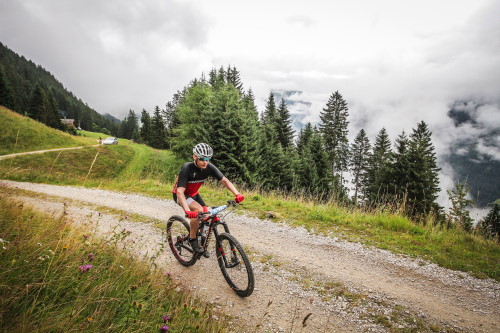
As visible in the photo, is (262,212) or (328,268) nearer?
(328,268)

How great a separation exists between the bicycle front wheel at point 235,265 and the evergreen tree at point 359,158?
59.0 meters

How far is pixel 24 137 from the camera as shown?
2916cm

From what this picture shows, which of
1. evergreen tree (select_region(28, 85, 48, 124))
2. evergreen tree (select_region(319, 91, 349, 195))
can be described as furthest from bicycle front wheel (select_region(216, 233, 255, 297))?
evergreen tree (select_region(28, 85, 48, 124))


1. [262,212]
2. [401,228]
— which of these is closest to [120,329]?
[262,212]

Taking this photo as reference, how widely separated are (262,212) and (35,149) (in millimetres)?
34203

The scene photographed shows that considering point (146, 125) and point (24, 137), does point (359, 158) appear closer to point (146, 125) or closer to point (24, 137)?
point (24, 137)

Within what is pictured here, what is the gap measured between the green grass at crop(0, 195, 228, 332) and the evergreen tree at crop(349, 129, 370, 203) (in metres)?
60.6

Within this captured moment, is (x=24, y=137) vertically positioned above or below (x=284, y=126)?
below

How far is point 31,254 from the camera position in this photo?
279cm

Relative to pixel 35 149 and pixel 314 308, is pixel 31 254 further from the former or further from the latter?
pixel 35 149

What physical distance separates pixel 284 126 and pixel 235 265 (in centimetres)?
4233

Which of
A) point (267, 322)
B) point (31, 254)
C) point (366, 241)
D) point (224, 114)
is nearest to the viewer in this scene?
point (31, 254)

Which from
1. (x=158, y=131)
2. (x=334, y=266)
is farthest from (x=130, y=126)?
(x=334, y=266)

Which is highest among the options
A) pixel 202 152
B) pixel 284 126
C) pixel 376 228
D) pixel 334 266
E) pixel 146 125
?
pixel 284 126
